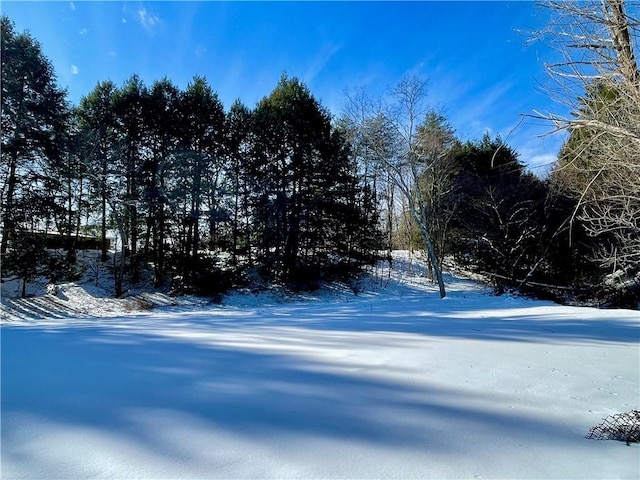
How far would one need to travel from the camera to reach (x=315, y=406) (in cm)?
203

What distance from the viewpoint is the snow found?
147 centimetres

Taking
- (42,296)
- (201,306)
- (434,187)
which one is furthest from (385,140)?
(42,296)

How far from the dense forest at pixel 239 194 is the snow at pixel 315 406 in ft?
30.8

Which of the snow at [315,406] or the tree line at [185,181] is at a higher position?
the tree line at [185,181]

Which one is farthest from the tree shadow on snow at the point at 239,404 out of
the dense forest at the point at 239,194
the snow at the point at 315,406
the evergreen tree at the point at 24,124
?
the evergreen tree at the point at 24,124

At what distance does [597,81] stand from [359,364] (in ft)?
11.8

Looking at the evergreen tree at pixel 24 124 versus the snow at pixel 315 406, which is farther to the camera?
the evergreen tree at pixel 24 124

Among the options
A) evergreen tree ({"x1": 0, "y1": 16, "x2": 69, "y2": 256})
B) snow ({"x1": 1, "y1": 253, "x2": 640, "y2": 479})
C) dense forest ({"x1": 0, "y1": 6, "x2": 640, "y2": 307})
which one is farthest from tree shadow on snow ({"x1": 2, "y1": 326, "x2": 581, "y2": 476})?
evergreen tree ({"x1": 0, "y1": 16, "x2": 69, "y2": 256})

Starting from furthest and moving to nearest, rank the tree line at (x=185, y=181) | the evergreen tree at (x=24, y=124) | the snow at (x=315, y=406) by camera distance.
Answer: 1. the tree line at (x=185, y=181)
2. the evergreen tree at (x=24, y=124)
3. the snow at (x=315, y=406)

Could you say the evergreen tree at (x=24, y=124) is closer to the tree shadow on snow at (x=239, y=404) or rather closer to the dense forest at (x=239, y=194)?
the dense forest at (x=239, y=194)

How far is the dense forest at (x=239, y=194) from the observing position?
12.0m

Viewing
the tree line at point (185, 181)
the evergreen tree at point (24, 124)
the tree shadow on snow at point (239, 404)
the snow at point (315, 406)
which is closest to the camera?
the snow at point (315, 406)

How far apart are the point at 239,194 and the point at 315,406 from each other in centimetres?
1351

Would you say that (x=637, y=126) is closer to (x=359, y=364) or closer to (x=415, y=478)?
(x=359, y=364)
